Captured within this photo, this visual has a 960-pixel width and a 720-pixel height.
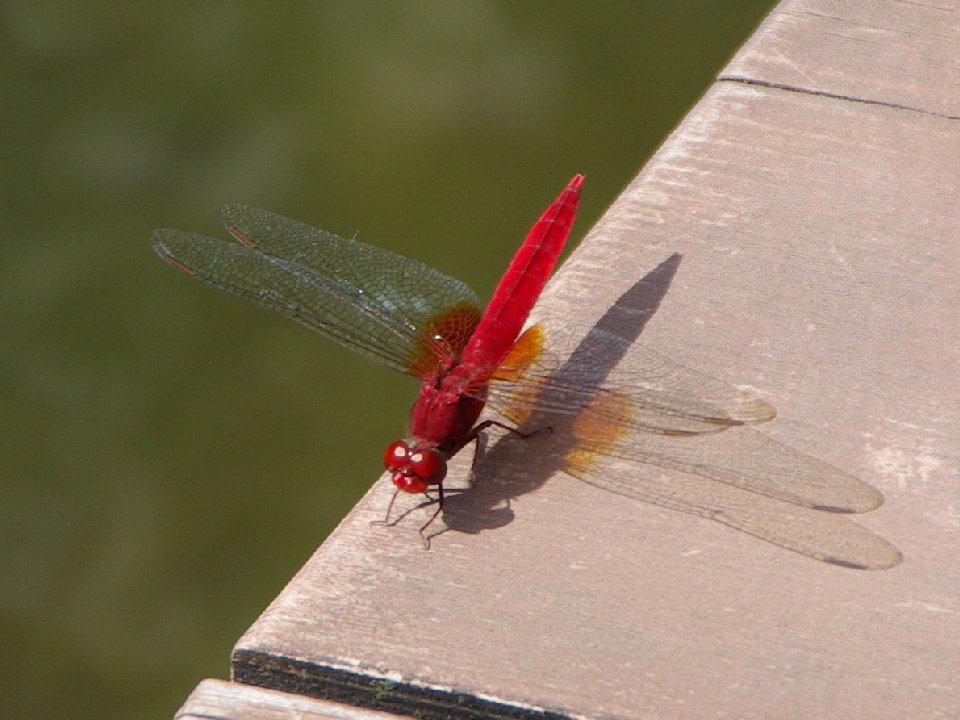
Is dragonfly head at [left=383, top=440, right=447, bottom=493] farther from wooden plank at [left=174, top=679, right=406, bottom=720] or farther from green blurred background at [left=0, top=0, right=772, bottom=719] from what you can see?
green blurred background at [left=0, top=0, right=772, bottom=719]

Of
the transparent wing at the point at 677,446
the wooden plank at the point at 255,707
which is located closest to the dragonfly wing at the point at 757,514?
the transparent wing at the point at 677,446

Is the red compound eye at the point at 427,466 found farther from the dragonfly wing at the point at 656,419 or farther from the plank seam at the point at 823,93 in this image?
the plank seam at the point at 823,93

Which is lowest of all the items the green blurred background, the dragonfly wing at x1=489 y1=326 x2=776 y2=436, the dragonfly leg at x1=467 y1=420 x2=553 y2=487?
the green blurred background

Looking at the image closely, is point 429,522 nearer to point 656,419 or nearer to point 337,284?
point 656,419

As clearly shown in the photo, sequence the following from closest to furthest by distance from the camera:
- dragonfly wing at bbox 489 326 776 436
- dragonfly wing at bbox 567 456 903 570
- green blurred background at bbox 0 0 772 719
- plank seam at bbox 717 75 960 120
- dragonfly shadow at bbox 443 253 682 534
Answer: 1. dragonfly wing at bbox 567 456 903 570
2. dragonfly shadow at bbox 443 253 682 534
3. dragonfly wing at bbox 489 326 776 436
4. plank seam at bbox 717 75 960 120
5. green blurred background at bbox 0 0 772 719

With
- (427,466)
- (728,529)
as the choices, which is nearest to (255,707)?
(427,466)

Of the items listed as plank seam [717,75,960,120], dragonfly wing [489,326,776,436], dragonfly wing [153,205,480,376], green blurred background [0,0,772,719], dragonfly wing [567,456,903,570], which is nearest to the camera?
dragonfly wing [567,456,903,570]

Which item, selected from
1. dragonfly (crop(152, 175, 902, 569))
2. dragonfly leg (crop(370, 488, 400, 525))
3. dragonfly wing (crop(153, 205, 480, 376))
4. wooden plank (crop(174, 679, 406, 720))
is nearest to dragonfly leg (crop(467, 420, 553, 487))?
dragonfly (crop(152, 175, 902, 569))

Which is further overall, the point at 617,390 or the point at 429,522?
the point at 617,390
